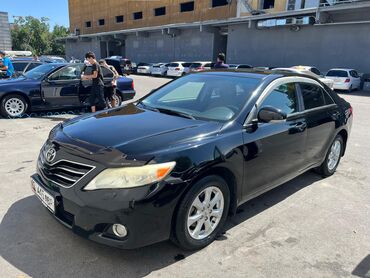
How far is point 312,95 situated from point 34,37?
289 feet

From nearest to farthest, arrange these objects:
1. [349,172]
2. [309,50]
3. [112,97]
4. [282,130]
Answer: [282,130] → [349,172] → [112,97] → [309,50]

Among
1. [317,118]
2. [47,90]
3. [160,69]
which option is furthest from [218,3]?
[317,118]

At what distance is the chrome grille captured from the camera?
2724 millimetres

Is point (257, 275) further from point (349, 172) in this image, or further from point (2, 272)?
point (349, 172)

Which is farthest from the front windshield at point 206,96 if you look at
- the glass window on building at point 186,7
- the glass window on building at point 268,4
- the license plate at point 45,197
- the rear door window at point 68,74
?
the glass window on building at point 186,7

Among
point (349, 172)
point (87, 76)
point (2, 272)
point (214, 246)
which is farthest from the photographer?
point (87, 76)

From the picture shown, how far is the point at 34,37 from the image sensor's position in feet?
263

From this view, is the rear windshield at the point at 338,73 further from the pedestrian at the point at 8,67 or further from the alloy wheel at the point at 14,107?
the alloy wheel at the point at 14,107

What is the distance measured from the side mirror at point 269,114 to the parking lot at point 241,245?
45.7 inches

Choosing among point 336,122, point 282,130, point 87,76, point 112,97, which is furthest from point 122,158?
point 112,97

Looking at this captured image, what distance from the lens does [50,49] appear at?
8162 cm

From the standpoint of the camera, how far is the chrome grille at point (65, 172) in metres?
2.72

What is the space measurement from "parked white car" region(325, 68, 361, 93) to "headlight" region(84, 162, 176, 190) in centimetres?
2135

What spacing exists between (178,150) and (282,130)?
5.09 ft
